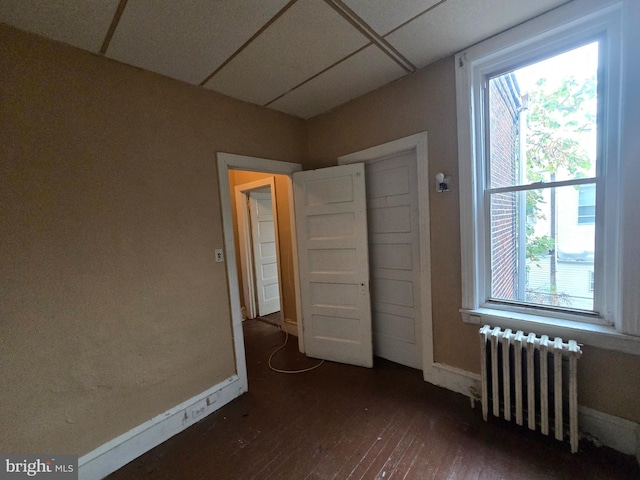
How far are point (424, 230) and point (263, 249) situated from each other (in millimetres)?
2814

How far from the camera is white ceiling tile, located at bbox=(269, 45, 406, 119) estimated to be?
1.93m

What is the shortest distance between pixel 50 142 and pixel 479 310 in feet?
9.87

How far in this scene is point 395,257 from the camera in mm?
2553

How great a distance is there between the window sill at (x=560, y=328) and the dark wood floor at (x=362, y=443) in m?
0.64

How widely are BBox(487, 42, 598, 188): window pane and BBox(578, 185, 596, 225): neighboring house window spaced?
91mm

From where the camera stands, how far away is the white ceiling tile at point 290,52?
1.48 m

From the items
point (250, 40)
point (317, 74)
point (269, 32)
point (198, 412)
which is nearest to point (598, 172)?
point (317, 74)

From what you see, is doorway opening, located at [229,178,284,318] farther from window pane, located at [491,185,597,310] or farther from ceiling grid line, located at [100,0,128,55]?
window pane, located at [491,185,597,310]

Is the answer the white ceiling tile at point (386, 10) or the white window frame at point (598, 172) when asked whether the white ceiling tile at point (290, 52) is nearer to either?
the white ceiling tile at point (386, 10)

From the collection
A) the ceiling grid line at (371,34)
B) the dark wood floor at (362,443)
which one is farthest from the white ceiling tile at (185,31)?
the dark wood floor at (362,443)

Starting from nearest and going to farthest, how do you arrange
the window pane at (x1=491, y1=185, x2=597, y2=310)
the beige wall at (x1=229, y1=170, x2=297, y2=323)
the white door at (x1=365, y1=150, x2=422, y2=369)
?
the window pane at (x1=491, y1=185, x2=597, y2=310), the white door at (x1=365, y1=150, x2=422, y2=369), the beige wall at (x1=229, y1=170, x2=297, y2=323)

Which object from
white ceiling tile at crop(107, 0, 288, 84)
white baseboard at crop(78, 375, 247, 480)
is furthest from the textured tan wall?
white ceiling tile at crop(107, 0, 288, 84)

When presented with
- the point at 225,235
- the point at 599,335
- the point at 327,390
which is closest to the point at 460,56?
the point at 599,335

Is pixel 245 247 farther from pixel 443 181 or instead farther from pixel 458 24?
pixel 458 24
